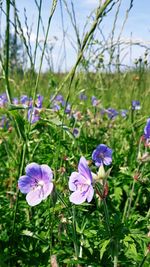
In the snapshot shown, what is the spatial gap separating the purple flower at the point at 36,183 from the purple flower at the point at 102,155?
14.1 inches

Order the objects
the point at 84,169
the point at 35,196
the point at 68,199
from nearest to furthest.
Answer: the point at 84,169, the point at 35,196, the point at 68,199

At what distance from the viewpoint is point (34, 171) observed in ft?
4.96

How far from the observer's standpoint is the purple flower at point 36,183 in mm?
1443

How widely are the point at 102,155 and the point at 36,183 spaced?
0.40 m

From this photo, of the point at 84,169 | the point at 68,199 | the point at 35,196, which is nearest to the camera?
the point at 84,169

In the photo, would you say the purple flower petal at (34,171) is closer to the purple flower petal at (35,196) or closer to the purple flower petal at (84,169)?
the purple flower petal at (35,196)

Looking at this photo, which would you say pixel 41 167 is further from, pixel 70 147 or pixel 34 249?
pixel 70 147

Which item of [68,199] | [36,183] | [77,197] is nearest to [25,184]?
[36,183]

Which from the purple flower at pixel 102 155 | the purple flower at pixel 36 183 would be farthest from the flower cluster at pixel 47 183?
the purple flower at pixel 102 155

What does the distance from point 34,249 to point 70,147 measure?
25.8 inches

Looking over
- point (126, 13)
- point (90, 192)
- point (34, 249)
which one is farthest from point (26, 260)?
point (126, 13)

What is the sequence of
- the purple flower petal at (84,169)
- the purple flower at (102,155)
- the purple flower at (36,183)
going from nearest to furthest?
the purple flower petal at (84,169) → the purple flower at (36,183) → the purple flower at (102,155)

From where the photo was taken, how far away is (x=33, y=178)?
1521 millimetres

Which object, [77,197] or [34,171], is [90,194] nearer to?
[77,197]
